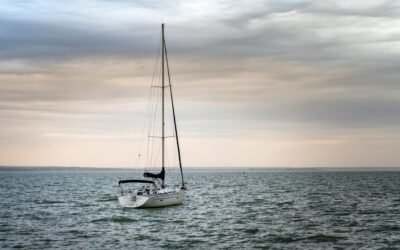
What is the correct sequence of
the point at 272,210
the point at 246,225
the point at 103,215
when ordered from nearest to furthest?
1. the point at 246,225
2. the point at 103,215
3. the point at 272,210

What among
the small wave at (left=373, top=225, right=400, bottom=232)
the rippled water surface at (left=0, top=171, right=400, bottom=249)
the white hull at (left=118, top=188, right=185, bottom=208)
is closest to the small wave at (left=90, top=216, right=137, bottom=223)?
the rippled water surface at (left=0, top=171, right=400, bottom=249)

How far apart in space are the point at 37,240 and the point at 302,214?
2994cm

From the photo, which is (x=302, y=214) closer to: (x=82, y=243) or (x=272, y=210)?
(x=272, y=210)

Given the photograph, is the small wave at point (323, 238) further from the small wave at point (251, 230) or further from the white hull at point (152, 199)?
the white hull at point (152, 199)

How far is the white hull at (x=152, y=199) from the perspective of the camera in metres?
63.7

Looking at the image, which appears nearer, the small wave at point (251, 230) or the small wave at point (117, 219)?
the small wave at point (251, 230)

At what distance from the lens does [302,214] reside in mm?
61344

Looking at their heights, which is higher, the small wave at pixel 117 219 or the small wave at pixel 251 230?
the small wave at pixel 117 219

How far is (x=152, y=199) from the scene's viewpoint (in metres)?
63.7

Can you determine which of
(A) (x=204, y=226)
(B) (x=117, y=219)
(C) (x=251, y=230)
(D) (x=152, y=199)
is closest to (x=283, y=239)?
(C) (x=251, y=230)

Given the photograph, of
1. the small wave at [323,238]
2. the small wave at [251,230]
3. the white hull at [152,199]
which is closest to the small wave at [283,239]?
the small wave at [323,238]

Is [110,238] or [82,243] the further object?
[110,238]

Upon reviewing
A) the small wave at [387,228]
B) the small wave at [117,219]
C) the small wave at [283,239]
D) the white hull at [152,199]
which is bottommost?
the small wave at [283,239]

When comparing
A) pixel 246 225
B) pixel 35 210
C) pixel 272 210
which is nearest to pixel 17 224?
pixel 35 210
